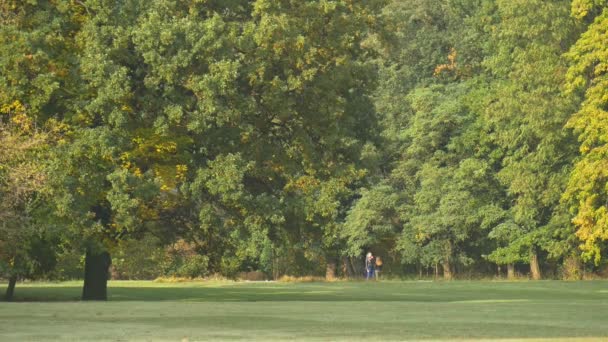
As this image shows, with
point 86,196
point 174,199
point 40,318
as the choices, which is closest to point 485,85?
point 174,199

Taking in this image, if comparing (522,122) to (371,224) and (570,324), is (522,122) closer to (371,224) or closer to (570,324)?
(371,224)

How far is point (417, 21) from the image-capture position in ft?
301

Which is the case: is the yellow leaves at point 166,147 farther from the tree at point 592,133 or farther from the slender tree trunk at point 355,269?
the slender tree trunk at point 355,269

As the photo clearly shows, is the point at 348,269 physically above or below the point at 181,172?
above

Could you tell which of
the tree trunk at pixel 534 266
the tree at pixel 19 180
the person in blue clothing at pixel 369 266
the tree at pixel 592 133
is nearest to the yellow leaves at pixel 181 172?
the tree at pixel 19 180

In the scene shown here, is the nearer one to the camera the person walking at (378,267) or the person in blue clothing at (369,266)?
the person in blue clothing at (369,266)

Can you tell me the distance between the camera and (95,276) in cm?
4641

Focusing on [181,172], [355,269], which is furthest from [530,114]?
[181,172]

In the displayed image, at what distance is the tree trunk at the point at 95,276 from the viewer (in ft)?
150

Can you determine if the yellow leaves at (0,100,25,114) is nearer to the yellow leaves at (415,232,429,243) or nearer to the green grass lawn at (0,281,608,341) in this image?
the green grass lawn at (0,281,608,341)

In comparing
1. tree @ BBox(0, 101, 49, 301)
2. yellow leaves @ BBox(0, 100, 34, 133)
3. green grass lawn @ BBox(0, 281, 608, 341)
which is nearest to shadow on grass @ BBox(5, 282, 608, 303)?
tree @ BBox(0, 101, 49, 301)

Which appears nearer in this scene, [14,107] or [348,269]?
[14,107]

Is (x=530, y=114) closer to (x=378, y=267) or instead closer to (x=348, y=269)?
(x=378, y=267)

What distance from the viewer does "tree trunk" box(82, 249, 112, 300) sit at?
45812 millimetres
